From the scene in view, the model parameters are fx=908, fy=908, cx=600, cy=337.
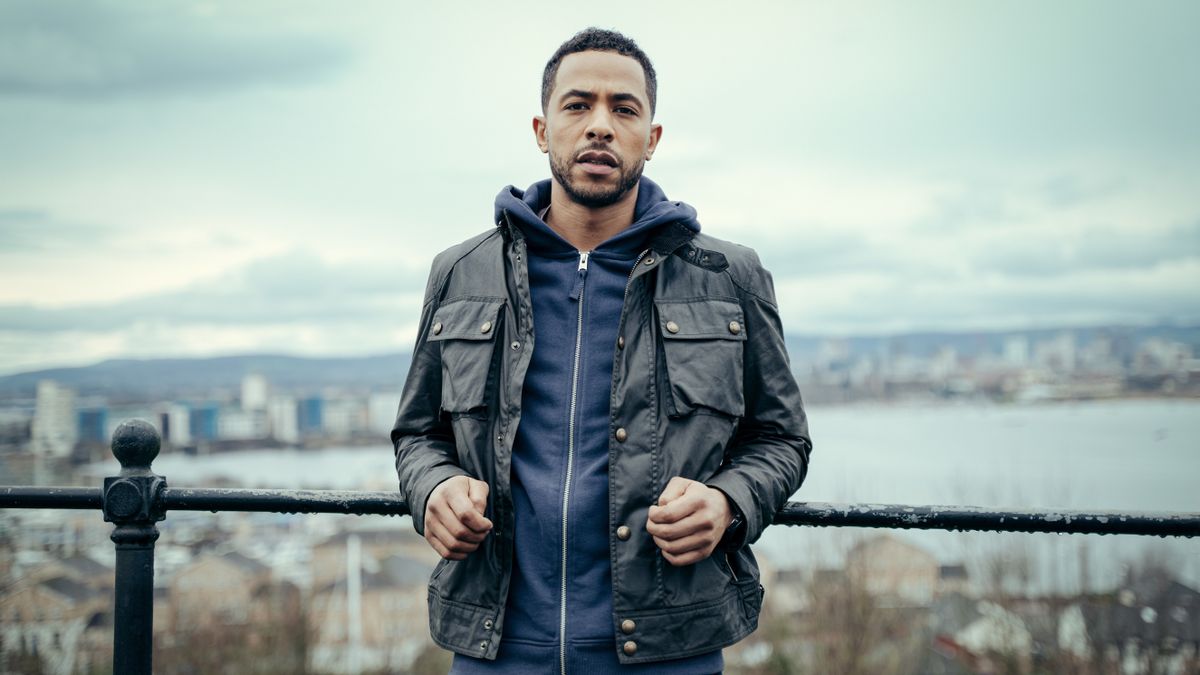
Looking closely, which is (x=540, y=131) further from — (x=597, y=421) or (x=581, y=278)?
(x=597, y=421)

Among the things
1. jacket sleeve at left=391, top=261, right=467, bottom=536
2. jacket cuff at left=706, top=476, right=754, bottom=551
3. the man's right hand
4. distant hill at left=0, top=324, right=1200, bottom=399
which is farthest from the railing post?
distant hill at left=0, top=324, right=1200, bottom=399

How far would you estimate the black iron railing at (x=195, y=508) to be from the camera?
7.52 ft

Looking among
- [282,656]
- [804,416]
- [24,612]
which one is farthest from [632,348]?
[282,656]

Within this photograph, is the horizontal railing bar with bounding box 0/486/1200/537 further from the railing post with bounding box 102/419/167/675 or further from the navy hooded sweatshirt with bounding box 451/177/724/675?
the navy hooded sweatshirt with bounding box 451/177/724/675

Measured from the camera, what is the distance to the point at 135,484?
100 inches

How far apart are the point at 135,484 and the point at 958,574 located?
1136cm

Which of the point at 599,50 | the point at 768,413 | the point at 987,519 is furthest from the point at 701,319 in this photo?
the point at 987,519

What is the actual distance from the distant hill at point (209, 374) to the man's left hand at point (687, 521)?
103 feet

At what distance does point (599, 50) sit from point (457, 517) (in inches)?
47.0

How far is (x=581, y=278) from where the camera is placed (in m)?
2.12

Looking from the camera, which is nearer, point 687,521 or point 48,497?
point 687,521

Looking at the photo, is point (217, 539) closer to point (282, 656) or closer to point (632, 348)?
point (282, 656)

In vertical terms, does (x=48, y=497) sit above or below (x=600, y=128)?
below

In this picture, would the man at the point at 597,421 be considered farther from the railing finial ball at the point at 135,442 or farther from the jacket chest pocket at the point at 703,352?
the railing finial ball at the point at 135,442
